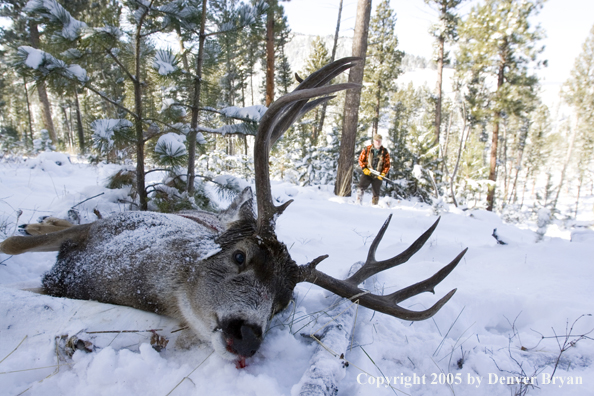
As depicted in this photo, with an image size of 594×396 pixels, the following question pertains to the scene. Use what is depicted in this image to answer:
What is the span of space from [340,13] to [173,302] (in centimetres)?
2043

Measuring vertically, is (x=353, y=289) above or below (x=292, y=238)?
above

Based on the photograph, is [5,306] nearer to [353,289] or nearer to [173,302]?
[173,302]

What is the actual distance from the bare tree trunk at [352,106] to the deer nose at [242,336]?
8937 mm

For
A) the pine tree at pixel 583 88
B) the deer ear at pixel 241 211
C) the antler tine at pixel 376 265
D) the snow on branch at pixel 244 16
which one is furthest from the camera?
the pine tree at pixel 583 88

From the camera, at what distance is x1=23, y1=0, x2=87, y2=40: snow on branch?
3.11 m

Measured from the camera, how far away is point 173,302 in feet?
6.77

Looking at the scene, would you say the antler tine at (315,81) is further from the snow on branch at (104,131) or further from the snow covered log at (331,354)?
the snow on branch at (104,131)

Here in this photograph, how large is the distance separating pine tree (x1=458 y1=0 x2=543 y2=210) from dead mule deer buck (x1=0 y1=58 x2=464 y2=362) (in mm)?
18627

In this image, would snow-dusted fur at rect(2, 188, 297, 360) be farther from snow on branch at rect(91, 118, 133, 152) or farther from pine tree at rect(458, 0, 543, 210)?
pine tree at rect(458, 0, 543, 210)

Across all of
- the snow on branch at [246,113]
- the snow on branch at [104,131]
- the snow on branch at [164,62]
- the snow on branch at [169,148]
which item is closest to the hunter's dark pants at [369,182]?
the snow on branch at [246,113]

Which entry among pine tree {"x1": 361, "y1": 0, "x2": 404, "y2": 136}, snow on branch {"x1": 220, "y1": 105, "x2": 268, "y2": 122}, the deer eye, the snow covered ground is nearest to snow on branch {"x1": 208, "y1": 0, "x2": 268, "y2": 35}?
snow on branch {"x1": 220, "y1": 105, "x2": 268, "y2": 122}

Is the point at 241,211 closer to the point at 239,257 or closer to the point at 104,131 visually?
the point at 239,257

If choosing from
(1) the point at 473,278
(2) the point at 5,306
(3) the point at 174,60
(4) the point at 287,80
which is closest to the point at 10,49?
(3) the point at 174,60

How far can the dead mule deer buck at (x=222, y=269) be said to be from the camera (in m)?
1.76
